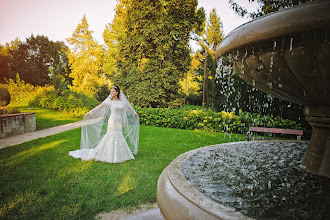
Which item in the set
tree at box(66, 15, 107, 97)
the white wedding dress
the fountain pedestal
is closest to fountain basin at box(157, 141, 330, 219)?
the fountain pedestal

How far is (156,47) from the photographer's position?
17.4 metres

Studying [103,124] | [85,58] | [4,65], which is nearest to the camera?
[103,124]

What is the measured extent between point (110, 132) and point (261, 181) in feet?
15.3

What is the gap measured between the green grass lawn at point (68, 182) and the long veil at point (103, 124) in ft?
1.82

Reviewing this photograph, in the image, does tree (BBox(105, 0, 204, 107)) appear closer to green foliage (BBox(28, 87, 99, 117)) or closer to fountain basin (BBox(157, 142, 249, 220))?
green foliage (BBox(28, 87, 99, 117))

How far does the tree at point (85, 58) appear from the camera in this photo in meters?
26.4

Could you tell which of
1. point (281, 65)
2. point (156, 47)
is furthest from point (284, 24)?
point (156, 47)

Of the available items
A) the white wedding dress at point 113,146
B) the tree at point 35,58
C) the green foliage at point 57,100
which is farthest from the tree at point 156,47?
the tree at point 35,58

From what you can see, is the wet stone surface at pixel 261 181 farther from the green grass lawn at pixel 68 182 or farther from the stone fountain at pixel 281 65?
the green grass lawn at pixel 68 182

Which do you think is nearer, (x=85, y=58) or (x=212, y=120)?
(x=212, y=120)

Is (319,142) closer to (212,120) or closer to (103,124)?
(103,124)

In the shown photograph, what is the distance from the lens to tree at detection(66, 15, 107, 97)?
26.4m

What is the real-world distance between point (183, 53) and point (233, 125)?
9.99 metres

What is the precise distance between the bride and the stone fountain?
3.90 meters
